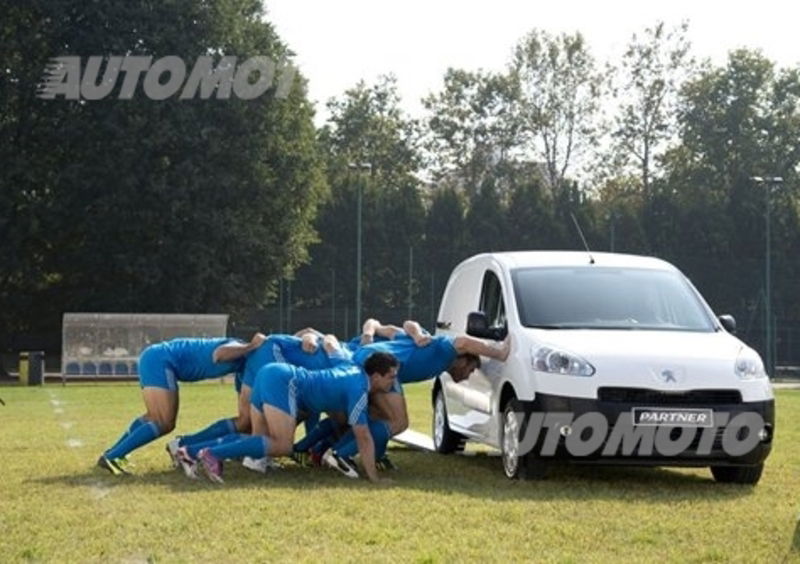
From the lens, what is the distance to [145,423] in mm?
12766

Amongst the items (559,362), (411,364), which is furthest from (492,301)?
(559,362)

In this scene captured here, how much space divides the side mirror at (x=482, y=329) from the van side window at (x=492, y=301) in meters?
0.21

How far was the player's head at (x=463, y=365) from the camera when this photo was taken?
1294 centimetres

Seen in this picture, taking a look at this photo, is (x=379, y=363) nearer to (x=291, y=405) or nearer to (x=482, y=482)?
(x=291, y=405)

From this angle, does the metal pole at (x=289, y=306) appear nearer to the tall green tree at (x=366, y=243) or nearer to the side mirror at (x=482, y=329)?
the tall green tree at (x=366, y=243)

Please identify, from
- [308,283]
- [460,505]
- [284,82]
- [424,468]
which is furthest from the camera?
[308,283]

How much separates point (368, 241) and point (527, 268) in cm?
4991

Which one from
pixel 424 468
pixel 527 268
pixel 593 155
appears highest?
pixel 593 155

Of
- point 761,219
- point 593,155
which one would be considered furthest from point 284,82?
point 593,155

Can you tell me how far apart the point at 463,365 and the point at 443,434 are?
2.21 metres

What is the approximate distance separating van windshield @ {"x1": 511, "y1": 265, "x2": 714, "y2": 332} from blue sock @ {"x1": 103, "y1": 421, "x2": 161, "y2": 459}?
123 inches

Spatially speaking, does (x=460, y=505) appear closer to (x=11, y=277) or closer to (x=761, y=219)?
(x=11, y=277)

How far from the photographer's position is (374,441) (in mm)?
12641

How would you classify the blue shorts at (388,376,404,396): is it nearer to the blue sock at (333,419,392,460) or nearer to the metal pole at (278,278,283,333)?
the blue sock at (333,419,392,460)
